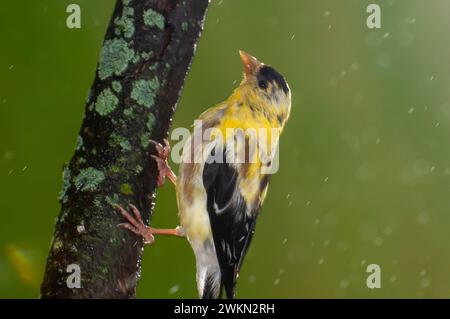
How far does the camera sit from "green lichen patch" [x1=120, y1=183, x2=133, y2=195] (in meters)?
1.56

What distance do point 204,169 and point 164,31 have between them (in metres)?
1.03

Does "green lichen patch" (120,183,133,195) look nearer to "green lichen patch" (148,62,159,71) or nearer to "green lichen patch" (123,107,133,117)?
"green lichen patch" (123,107,133,117)

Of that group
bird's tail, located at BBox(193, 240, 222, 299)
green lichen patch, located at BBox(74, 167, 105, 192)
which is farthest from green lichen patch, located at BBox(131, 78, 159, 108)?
bird's tail, located at BBox(193, 240, 222, 299)

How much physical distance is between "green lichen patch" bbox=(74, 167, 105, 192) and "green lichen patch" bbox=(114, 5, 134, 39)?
405mm

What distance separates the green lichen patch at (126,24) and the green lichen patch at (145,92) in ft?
0.52

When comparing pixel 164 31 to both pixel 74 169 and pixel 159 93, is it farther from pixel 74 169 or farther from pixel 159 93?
pixel 74 169

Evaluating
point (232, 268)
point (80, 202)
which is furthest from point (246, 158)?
point (80, 202)

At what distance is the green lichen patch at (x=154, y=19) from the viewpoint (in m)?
1.65

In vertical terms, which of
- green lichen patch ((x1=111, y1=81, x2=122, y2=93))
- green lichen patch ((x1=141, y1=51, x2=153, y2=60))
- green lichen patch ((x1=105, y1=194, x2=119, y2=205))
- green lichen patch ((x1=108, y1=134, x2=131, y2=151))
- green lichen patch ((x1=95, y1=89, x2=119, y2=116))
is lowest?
green lichen patch ((x1=105, y1=194, x2=119, y2=205))

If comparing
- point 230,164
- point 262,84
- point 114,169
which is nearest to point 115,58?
point 114,169

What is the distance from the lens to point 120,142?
5.08 ft

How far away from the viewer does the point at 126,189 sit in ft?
5.14

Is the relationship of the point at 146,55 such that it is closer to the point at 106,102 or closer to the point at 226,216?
the point at 106,102

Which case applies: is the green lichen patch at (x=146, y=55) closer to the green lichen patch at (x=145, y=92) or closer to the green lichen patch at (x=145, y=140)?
the green lichen patch at (x=145, y=92)
